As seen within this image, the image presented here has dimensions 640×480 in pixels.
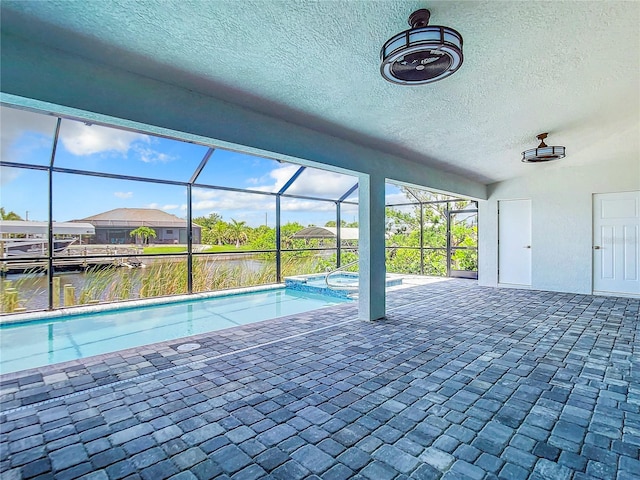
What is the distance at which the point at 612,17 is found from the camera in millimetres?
2484

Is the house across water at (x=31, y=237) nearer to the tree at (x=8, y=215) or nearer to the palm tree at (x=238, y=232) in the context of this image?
the tree at (x=8, y=215)

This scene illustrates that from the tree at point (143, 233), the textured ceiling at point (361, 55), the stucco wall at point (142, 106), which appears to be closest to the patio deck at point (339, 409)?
the stucco wall at point (142, 106)

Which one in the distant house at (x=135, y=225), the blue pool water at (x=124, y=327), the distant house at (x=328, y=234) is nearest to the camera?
the blue pool water at (x=124, y=327)

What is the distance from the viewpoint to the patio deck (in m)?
1.89

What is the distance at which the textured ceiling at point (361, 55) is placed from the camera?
2080 mm

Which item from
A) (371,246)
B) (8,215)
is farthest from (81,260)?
(371,246)

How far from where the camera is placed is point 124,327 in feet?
15.9

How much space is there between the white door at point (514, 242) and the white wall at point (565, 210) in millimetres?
161

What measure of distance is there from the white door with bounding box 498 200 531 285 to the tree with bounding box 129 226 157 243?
25.4 feet

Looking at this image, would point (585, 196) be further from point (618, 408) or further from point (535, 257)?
point (618, 408)

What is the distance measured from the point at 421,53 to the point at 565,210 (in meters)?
6.76

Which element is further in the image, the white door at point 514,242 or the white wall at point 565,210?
the white door at point 514,242

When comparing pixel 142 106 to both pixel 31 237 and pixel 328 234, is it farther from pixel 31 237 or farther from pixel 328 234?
pixel 328 234

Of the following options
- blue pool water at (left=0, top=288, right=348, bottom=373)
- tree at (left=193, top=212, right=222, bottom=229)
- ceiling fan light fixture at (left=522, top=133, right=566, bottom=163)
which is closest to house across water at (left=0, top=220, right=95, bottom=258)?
blue pool water at (left=0, top=288, right=348, bottom=373)
